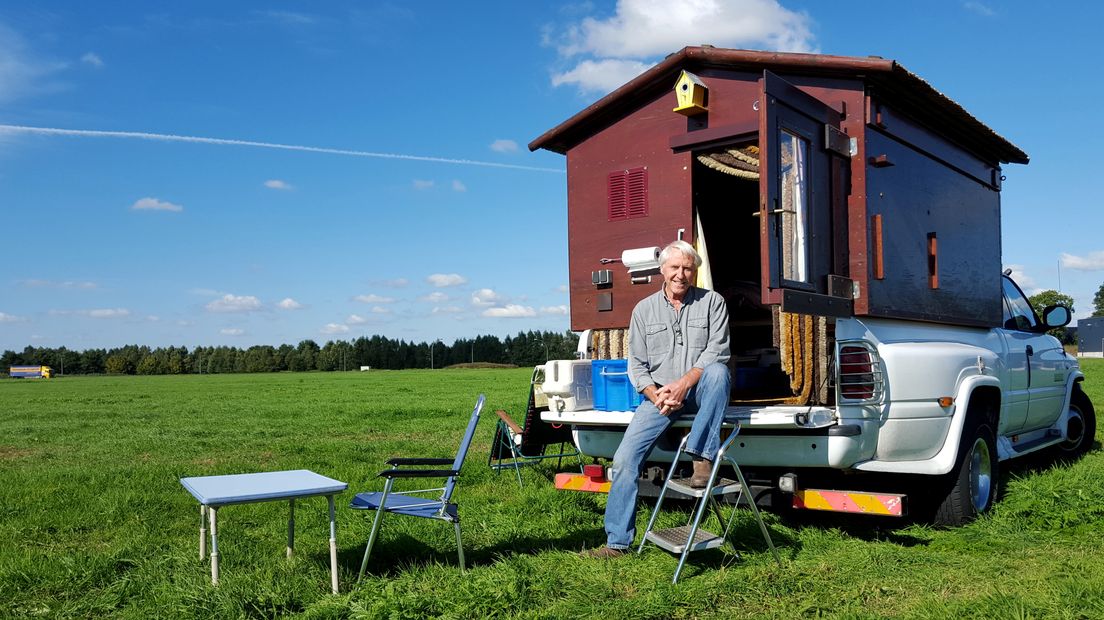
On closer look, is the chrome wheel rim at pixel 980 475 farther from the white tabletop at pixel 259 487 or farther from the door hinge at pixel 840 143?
the white tabletop at pixel 259 487

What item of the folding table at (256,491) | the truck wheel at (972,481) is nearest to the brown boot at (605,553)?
the folding table at (256,491)

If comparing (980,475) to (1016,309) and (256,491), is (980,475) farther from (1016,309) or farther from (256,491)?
(256,491)

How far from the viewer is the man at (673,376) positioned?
4.96m

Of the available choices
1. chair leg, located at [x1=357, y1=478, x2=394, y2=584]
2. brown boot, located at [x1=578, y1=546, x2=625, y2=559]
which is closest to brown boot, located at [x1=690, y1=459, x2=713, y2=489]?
brown boot, located at [x1=578, y1=546, x2=625, y2=559]

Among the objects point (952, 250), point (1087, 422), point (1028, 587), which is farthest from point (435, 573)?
point (1087, 422)

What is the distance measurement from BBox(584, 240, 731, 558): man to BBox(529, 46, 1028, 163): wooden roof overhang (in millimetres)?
1473

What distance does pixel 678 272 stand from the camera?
208 inches

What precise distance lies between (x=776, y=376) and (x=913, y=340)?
120cm

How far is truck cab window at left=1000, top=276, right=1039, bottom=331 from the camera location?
7.87m

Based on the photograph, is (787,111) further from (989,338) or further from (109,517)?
(109,517)

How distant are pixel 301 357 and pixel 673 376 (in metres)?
105

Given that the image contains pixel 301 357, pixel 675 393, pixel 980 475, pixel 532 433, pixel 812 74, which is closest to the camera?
pixel 675 393

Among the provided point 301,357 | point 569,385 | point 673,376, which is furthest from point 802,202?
point 301,357

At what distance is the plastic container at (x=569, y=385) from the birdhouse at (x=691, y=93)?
189 centimetres
